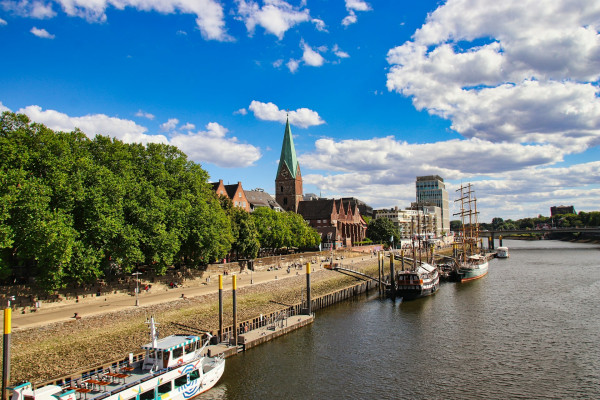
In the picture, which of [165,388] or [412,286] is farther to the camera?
[412,286]

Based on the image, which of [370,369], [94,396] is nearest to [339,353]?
[370,369]

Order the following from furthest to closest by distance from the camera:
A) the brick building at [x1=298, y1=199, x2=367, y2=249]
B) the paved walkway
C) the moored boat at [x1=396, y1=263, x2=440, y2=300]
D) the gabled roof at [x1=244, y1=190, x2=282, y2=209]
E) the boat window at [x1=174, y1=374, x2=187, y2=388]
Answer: the brick building at [x1=298, y1=199, x2=367, y2=249] → the gabled roof at [x1=244, y1=190, x2=282, y2=209] → the moored boat at [x1=396, y1=263, x2=440, y2=300] → the paved walkway → the boat window at [x1=174, y1=374, x2=187, y2=388]

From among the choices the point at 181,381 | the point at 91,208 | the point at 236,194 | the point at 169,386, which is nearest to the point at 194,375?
the point at 181,381

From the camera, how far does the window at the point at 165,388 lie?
27.1m

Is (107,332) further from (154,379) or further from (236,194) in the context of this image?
(236,194)

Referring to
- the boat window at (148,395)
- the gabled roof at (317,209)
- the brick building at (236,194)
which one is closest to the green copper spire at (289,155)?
the gabled roof at (317,209)

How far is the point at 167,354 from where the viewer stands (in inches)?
1137

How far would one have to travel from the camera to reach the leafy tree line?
3678 cm

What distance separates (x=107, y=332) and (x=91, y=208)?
40.3 feet

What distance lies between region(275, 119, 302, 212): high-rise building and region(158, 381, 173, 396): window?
115m

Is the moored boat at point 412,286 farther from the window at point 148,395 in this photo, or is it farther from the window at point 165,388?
the window at point 148,395

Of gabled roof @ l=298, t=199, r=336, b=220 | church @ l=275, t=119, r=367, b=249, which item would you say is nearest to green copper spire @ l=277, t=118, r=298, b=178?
church @ l=275, t=119, r=367, b=249

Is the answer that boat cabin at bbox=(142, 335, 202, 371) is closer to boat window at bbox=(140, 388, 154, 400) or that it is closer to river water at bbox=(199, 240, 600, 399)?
boat window at bbox=(140, 388, 154, 400)

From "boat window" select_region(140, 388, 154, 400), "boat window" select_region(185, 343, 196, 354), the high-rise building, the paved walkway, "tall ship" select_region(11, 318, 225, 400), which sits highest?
the high-rise building
